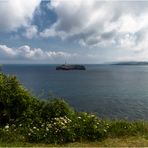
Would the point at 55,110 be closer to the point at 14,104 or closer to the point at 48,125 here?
the point at 48,125

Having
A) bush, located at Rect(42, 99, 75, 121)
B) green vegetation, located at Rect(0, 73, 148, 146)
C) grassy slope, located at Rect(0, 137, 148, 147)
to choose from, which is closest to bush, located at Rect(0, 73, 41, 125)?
green vegetation, located at Rect(0, 73, 148, 146)

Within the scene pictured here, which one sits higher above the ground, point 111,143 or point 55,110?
point 55,110

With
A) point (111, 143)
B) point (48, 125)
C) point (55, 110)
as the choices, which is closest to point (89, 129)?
point (111, 143)

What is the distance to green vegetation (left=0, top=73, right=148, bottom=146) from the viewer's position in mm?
8836

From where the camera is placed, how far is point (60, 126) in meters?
9.19

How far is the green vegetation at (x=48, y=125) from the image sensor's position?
8.84m

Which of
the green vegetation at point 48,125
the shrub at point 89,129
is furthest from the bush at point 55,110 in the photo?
the shrub at point 89,129

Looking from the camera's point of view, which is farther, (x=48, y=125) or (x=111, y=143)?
(x=48, y=125)

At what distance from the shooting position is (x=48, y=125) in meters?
9.39

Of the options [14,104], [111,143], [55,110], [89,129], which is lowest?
[111,143]

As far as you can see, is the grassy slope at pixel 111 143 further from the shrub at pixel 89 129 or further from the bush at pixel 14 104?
the bush at pixel 14 104

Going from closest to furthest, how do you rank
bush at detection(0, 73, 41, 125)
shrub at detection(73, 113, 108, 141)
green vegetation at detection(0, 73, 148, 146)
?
green vegetation at detection(0, 73, 148, 146)
shrub at detection(73, 113, 108, 141)
bush at detection(0, 73, 41, 125)

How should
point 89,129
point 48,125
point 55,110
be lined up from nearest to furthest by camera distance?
point 89,129 → point 48,125 → point 55,110

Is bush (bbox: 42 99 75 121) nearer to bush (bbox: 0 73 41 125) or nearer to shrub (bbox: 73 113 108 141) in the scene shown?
bush (bbox: 0 73 41 125)
